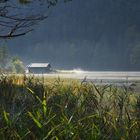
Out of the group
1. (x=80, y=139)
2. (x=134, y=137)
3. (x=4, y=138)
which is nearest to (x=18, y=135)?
(x=4, y=138)

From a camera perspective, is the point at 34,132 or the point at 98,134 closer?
the point at 98,134

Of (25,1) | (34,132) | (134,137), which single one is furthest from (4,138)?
(25,1)

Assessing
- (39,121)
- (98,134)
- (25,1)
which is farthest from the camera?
(25,1)

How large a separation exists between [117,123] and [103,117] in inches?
16.3

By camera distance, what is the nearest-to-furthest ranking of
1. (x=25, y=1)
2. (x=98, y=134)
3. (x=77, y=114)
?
1. (x=98, y=134)
2. (x=77, y=114)
3. (x=25, y=1)

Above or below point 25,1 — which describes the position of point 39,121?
below

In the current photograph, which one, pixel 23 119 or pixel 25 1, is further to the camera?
pixel 25 1

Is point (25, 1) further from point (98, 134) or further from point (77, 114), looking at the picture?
point (98, 134)

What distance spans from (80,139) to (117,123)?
134 centimetres

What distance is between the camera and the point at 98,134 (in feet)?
24.3

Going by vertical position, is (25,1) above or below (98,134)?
above

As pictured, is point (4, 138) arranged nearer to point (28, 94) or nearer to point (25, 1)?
point (28, 94)

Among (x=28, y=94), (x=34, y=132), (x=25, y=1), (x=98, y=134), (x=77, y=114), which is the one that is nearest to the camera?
(x=98, y=134)

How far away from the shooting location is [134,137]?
8.08 m
